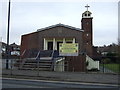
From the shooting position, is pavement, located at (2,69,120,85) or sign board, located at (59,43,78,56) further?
sign board, located at (59,43,78,56)

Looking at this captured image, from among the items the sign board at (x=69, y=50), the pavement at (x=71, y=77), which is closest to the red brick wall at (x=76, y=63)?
the sign board at (x=69, y=50)

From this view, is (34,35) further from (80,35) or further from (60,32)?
(80,35)

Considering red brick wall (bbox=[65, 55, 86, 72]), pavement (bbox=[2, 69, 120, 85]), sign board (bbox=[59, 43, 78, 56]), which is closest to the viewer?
pavement (bbox=[2, 69, 120, 85])

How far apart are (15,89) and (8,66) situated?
38.2ft

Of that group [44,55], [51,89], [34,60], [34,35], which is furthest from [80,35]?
[51,89]

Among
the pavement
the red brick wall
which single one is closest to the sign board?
the pavement

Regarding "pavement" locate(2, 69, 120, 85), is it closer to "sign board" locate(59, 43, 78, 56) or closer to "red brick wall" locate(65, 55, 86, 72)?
"sign board" locate(59, 43, 78, 56)

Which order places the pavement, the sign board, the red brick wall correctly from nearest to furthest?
the pavement → the sign board → the red brick wall

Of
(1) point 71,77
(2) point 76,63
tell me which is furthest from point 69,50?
(2) point 76,63

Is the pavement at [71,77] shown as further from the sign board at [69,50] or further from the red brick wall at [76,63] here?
the red brick wall at [76,63]

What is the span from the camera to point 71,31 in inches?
1512

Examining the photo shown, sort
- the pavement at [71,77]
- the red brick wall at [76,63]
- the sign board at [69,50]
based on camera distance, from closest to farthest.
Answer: the pavement at [71,77], the sign board at [69,50], the red brick wall at [76,63]

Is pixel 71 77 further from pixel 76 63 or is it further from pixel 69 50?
pixel 76 63

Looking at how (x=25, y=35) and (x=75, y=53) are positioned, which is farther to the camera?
(x=25, y=35)
